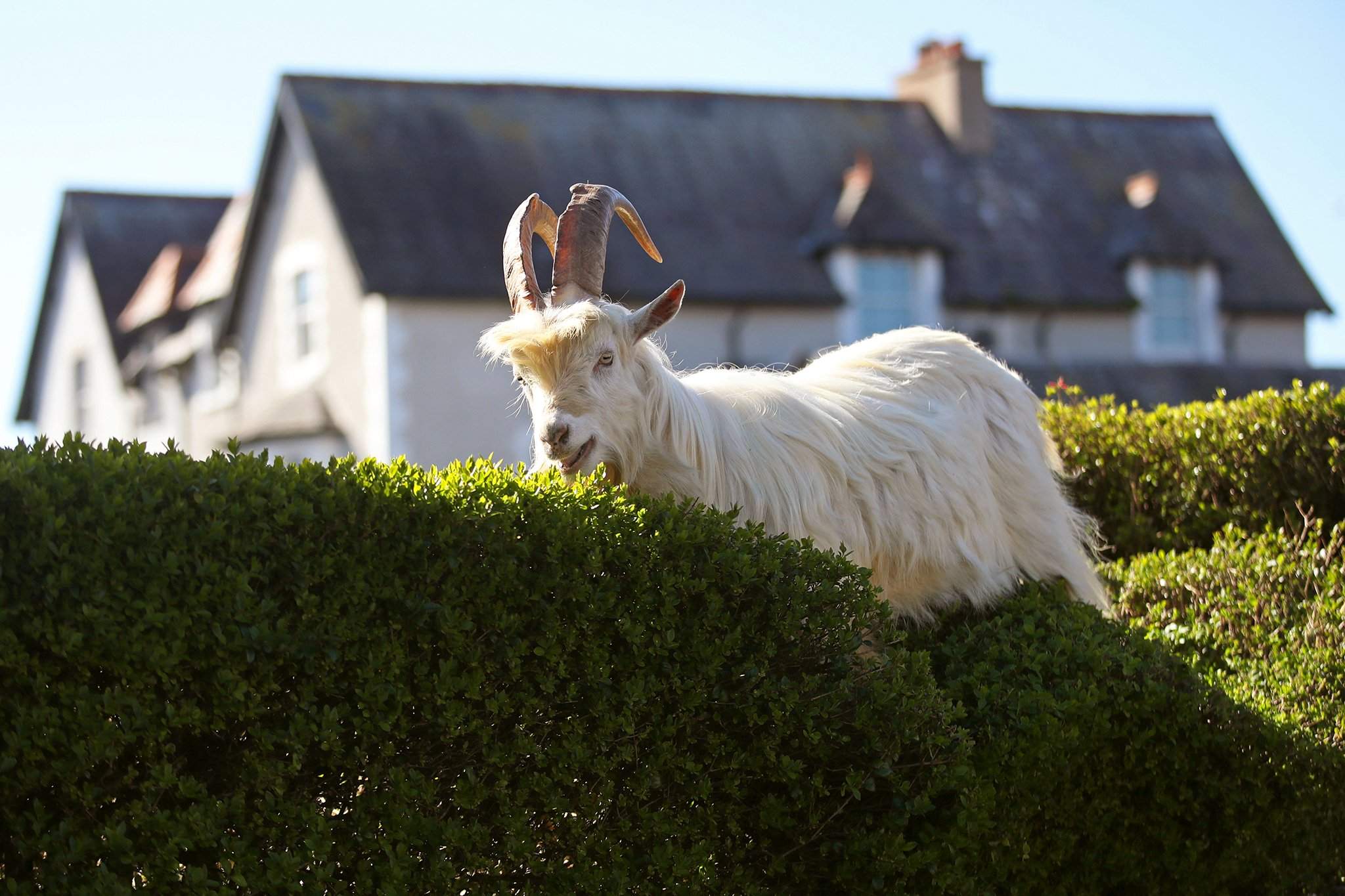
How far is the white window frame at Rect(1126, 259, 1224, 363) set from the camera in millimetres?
31375

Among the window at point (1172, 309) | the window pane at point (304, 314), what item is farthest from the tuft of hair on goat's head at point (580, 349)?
the window at point (1172, 309)

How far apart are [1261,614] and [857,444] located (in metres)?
2.46

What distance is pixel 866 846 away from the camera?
5.59 meters

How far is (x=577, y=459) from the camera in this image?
21.8ft

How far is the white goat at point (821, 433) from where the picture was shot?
673 cm

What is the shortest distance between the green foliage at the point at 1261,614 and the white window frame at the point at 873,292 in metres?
20.6

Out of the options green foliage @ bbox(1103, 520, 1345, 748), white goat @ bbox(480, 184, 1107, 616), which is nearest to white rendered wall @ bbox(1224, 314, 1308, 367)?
green foliage @ bbox(1103, 520, 1345, 748)

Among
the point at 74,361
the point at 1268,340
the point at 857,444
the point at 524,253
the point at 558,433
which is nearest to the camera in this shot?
the point at 558,433

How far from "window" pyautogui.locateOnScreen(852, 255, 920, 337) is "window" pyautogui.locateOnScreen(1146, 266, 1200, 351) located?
541cm

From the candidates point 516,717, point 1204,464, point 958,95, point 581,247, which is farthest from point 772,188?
point 516,717

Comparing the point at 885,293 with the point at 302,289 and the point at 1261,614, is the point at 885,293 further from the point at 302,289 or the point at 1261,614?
the point at 1261,614

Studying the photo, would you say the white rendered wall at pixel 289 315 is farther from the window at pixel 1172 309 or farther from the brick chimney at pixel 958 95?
the window at pixel 1172 309

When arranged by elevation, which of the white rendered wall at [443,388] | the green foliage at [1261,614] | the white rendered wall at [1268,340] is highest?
the white rendered wall at [1268,340]

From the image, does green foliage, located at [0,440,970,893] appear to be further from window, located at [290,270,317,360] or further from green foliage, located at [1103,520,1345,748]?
window, located at [290,270,317,360]
